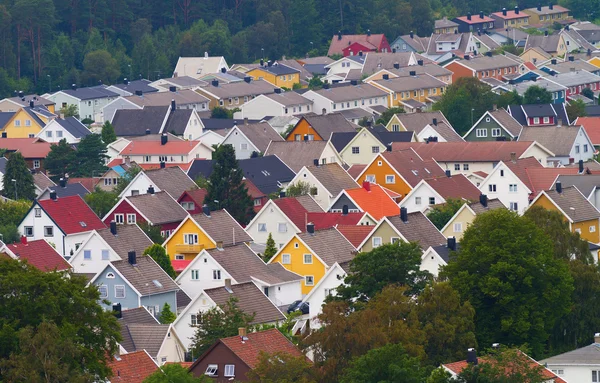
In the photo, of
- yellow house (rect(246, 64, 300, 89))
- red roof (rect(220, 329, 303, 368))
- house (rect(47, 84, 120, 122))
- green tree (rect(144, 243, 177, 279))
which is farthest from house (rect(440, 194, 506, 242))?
yellow house (rect(246, 64, 300, 89))

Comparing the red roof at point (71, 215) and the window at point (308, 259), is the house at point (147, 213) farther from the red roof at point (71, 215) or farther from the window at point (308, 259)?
the window at point (308, 259)

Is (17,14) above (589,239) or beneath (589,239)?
above

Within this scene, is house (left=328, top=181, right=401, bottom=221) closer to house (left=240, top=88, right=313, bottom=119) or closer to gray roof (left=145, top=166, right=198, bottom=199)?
gray roof (left=145, top=166, right=198, bottom=199)

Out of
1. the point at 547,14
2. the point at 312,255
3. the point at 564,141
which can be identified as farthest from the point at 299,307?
the point at 547,14

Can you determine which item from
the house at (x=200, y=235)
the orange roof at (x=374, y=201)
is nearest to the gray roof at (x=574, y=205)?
the orange roof at (x=374, y=201)

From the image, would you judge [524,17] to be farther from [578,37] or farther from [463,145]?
[463,145]

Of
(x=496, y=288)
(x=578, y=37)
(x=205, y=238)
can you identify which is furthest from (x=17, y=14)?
(x=496, y=288)

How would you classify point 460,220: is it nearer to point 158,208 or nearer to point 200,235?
point 200,235
